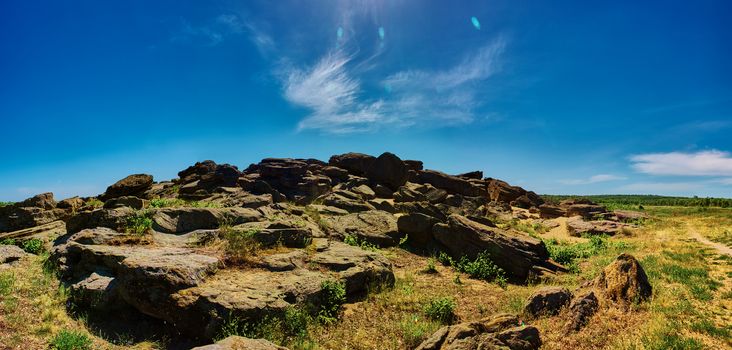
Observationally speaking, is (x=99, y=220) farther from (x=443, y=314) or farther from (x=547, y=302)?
(x=547, y=302)

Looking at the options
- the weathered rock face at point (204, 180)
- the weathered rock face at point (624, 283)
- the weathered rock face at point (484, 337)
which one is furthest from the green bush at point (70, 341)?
the weathered rock face at point (204, 180)

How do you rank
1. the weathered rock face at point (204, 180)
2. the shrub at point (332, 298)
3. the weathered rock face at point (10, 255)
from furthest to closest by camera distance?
the weathered rock face at point (204, 180) → the weathered rock face at point (10, 255) → the shrub at point (332, 298)

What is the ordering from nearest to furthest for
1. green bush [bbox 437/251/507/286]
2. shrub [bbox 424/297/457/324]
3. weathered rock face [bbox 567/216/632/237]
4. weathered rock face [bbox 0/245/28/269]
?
1. shrub [bbox 424/297/457/324]
2. weathered rock face [bbox 0/245/28/269]
3. green bush [bbox 437/251/507/286]
4. weathered rock face [bbox 567/216/632/237]

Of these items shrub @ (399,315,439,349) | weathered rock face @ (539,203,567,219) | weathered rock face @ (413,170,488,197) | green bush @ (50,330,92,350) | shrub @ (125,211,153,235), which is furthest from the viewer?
weathered rock face @ (413,170,488,197)

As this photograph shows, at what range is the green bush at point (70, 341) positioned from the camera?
8659mm

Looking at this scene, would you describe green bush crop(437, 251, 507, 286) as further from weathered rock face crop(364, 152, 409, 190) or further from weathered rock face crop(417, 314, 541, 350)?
weathered rock face crop(364, 152, 409, 190)

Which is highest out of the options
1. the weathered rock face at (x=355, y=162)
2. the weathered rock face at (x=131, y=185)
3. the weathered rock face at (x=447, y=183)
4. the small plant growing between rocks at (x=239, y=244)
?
the weathered rock face at (x=355, y=162)

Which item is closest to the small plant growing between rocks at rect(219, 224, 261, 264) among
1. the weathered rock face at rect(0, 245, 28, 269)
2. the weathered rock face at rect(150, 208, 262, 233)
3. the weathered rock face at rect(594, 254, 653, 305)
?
the weathered rock face at rect(150, 208, 262, 233)

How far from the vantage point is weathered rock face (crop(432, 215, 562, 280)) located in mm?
17862

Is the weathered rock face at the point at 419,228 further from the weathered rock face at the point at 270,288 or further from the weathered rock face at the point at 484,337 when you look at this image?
the weathered rock face at the point at 484,337

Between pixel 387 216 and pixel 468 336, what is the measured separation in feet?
51.9

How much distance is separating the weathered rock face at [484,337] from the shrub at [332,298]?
3.62m

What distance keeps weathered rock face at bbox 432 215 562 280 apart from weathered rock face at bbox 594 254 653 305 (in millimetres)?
4257

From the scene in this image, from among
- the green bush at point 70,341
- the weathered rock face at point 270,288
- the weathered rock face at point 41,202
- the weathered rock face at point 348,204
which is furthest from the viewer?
the weathered rock face at point 348,204
